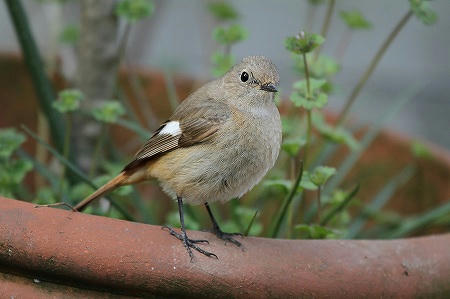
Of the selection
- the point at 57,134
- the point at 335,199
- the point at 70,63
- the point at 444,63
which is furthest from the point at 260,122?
the point at 444,63

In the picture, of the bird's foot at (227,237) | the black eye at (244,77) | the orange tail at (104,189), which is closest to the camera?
the bird's foot at (227,237)

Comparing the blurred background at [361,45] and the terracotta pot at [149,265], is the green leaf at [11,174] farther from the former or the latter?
the blurred background at [361,45]

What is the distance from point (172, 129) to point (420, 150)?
3.66 feet

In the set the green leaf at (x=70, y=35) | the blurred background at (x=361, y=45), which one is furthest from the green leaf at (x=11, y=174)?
the blurred background at (x=361, y=45)

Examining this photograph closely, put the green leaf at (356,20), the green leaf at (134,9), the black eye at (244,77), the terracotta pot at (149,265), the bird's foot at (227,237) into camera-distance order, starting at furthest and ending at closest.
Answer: the green leaf at (356,20)
the green leaf at (134,9)
the black eye at (244,77)
the bird's foot at (227,237)
the terracotta pot at (149,265)

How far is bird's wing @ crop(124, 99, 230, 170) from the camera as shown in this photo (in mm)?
2160

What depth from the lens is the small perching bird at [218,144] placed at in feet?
6.89

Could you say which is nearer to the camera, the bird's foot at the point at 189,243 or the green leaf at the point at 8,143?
the bird's foot at the point at 189,243

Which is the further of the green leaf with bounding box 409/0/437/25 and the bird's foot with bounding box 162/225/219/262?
the green leaf with bounding box 409/0/437/25

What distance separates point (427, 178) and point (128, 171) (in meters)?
1.38

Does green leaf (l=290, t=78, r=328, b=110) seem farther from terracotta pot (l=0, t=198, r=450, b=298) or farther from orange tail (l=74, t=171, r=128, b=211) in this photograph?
orange tail (l=74, t=171, r=128, b=211)

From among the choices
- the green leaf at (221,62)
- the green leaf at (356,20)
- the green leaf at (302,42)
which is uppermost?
the green leaf at (302,42)

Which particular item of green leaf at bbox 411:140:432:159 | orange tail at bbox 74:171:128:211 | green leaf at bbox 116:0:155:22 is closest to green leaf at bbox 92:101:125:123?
orange tail at bbox 74:171:128:211

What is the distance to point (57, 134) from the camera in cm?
257
